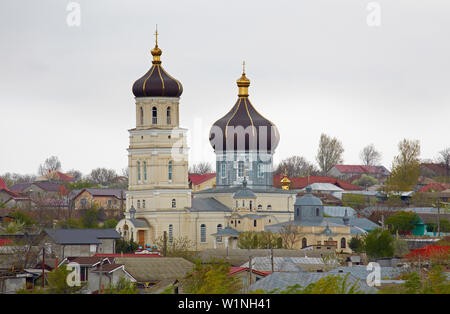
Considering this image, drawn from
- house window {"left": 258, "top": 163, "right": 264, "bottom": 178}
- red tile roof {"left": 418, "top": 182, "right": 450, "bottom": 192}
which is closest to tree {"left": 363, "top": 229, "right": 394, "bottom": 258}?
house window {"left": 258, "top": 163, "right": 264, "bottom": 178}

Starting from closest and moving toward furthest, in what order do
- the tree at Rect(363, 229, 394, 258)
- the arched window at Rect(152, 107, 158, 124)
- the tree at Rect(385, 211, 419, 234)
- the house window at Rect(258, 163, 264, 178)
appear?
1. the tree at Rect(363, 229, 394, 258)
2. the arched window at Rect(152, 107, 158, 124)
3. the tree at Rect(385, 211, 419, 234)
4. the house window at Rect(258, 163, 264, 178)

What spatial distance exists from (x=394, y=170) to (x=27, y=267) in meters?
51.8

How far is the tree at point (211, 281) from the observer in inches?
1062

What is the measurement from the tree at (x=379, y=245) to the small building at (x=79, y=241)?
11142 millimetres

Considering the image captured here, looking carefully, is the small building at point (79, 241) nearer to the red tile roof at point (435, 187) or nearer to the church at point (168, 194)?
the church at point (168, 194)

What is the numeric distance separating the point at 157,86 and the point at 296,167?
175 ft

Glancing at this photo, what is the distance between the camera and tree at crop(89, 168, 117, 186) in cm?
11831

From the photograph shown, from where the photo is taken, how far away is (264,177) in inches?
2785

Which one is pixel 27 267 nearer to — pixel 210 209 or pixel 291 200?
pixel 210 209

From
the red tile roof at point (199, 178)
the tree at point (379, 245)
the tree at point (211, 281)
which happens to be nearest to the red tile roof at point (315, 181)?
the red tile roof at point (199, 178)

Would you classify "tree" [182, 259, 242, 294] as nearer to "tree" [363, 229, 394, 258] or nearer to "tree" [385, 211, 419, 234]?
"tree" [363, 229, 394, 258]

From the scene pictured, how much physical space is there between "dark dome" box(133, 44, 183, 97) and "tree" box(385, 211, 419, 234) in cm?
1451
